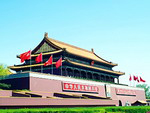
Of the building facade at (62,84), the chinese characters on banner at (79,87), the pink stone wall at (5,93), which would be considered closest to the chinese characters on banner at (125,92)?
the building facade at (62,84)

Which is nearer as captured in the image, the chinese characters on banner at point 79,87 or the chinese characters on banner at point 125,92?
the chinese characters on banner at point 79,87

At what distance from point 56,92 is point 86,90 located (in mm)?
7495

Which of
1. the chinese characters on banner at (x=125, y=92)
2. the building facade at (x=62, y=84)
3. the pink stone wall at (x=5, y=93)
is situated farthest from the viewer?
the chinese characters on banner at (x=125, y=92)

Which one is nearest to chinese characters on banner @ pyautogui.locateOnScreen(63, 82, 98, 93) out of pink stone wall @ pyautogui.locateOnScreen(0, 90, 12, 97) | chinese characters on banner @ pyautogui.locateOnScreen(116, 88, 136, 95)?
chinese characters on banner @ pyautogui.locateOnScreen(116, 88, 136, 95)

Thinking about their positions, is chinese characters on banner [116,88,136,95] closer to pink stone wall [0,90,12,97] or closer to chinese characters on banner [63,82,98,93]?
chinese characters on banner [63,82,98,93]

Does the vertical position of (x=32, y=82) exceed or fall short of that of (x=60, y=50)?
it falls short

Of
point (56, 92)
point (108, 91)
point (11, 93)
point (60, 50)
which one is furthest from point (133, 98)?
point (11, 93)

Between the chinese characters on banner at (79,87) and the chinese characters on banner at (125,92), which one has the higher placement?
the chinese characters on banner at (79,87)

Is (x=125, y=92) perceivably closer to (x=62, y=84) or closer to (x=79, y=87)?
(x=79, y=87)

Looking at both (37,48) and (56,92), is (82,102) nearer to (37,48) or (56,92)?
(56,92)

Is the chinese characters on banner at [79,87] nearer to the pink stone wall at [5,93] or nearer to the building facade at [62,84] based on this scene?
the building facade at [62,84]

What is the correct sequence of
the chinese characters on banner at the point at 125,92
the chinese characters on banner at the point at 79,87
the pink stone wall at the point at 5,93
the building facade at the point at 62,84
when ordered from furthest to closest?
the chinese characters on banner at the point at 125,92 → the chinese characters on banner at the point at 79,87 → the building facade at the point at 62,84 → the pink stone wall at the point at 5,93

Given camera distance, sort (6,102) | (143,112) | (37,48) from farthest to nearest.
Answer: (37,48), (143,112), (6,102)

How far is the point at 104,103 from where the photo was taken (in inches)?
1188
